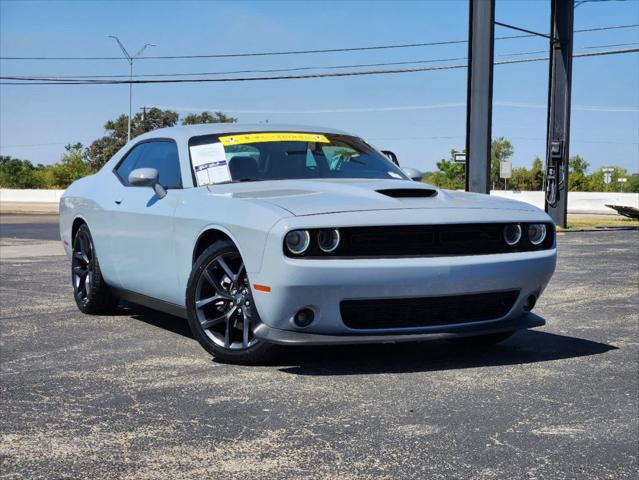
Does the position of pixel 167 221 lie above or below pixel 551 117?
below

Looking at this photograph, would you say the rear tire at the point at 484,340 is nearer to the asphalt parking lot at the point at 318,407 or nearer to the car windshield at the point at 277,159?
the asphalt parking lot at the point at 318,407

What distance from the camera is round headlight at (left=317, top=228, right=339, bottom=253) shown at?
454cm

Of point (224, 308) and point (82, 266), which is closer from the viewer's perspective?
point (224, 308)

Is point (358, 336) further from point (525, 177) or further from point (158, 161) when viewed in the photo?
point (525, 177)

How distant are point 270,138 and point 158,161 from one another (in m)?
0.86

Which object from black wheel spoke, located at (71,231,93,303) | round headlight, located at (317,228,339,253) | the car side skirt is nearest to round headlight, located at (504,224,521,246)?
round headlight, located at (317,228,339,253)

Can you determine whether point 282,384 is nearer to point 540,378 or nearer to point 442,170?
point 540,378

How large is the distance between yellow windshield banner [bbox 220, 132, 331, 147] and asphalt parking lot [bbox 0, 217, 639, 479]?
1343 millimetres

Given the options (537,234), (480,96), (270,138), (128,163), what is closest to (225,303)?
(270,138)

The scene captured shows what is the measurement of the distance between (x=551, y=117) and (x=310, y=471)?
21492 millimetres

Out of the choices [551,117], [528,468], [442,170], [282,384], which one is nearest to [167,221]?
[282,384]

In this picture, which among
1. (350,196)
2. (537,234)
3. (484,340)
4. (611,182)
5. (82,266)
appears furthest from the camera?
(611,182)

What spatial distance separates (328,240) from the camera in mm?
4570

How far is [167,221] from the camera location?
220 inches
